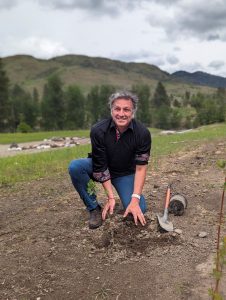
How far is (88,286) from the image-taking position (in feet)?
14.0

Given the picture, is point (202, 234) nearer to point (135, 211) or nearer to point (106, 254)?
point (135, 211)

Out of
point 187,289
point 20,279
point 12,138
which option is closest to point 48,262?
point 20,279

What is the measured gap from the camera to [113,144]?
5578 millimetres

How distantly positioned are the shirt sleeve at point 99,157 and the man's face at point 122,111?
0.33 meters

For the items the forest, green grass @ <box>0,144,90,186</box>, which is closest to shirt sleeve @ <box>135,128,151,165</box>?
green grass @ <box>0,144,90,186</box>

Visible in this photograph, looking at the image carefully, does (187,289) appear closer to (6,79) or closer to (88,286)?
(88,286)

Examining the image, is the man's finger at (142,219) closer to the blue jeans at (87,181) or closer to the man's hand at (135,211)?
the man's hand at (135,211)

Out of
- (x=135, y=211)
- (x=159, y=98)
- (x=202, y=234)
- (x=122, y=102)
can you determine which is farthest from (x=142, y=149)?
(x=159, y=98)

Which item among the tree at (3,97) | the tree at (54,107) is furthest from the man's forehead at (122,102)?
the tree at (54,107)

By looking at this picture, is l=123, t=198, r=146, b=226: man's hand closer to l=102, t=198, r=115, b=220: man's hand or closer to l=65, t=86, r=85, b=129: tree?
l=102, t=198, r=115, b=220: man's hand

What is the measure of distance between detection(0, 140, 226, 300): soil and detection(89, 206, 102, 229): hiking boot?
Result: 0.29 feet

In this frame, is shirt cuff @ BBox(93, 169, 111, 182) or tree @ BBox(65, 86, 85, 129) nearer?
shirt cuff @ BBox(93, 169, 111, 182)

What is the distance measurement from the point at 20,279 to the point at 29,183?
5.70 m

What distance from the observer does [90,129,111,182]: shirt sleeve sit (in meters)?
5.53
